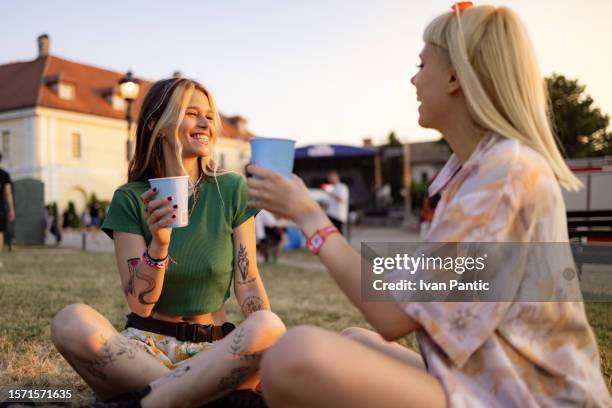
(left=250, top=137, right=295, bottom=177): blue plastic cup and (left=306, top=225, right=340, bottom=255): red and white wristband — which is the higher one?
(left=250, top=137, right=295, bottom=177): blue plastic cup

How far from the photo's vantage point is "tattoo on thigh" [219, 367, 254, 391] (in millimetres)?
2066

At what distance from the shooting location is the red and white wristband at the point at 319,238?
1.65 meters

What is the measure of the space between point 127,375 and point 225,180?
3.17 ft

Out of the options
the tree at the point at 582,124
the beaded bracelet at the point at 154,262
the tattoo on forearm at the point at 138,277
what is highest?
the tree at the point at 582,124

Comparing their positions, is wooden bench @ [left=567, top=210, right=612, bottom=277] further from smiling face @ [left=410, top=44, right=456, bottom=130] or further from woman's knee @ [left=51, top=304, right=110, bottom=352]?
woman's knee @ [left=51, top=304, right=110, bottom=352]

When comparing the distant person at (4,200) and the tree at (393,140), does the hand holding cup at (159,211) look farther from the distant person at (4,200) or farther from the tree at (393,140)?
the tree at (393,140)

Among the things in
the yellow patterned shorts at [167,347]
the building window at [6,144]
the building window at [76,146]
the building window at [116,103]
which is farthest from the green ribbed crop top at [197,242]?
the building window at [116,103]

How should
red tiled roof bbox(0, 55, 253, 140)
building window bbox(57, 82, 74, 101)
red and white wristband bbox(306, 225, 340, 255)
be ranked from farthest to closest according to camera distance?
1. building window bbox(57, 82, 74, 101)
2. red tiled roof bbox(0, 55, 253, 140)
3. red and white wristband bbox(306, 225, 340, 255)

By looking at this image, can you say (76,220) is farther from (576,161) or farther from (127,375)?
(127,375)

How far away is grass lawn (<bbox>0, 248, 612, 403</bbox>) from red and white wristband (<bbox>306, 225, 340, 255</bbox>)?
180 cm

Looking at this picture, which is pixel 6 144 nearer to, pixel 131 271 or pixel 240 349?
pixel 131 271

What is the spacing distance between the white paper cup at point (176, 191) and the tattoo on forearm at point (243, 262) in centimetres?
60

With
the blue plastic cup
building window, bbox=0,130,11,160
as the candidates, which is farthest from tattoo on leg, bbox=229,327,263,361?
building window, bbox=0,130,11,160

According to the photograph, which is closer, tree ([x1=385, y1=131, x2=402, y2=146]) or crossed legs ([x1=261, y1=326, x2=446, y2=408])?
crossed legs ([x1=261, y1=326, x2=446, y2=408])
